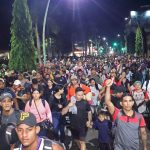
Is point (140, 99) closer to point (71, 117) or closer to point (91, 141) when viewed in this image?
point (91, 141)

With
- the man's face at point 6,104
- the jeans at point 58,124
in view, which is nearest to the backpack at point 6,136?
the man's face at point 6,104

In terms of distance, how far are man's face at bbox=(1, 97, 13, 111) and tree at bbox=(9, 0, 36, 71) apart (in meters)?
20.5

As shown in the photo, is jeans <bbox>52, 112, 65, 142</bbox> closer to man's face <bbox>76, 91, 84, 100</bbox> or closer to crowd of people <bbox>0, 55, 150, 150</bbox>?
crowd of people <bbox>0, 55, 150, 150</bbox>

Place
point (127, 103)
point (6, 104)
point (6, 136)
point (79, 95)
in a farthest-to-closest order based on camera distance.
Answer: point (79, 95) < point (6, 104) < point (127, 103) < point (6, 136)

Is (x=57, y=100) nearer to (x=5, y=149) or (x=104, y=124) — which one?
(x=104, y=124)

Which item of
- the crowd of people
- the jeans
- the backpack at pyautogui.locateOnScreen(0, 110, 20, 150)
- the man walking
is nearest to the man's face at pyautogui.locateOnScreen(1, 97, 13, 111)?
the crowd of people

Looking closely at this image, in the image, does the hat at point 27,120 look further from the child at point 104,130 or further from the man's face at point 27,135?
the child at point 104,130

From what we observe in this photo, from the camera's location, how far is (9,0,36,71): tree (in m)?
Answer: 27.0

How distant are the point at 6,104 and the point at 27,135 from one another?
281cm

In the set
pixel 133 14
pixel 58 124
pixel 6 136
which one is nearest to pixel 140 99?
pixel 58 124

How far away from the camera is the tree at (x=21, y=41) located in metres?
27.0

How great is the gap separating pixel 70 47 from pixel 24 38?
58832mm

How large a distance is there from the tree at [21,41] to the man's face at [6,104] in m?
20.5

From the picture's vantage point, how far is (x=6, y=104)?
643cm
